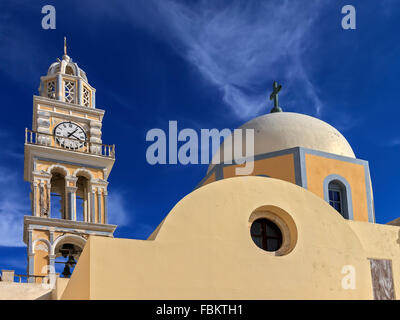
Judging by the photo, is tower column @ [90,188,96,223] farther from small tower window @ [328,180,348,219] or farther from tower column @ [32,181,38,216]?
small tower window @ [328,180,348,219]

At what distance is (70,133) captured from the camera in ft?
89.8

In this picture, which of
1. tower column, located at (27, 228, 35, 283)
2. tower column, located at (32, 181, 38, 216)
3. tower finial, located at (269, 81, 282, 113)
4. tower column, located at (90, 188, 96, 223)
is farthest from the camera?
tower column, located at (90, 188, 96, 223)

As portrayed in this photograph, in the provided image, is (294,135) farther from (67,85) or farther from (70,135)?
(67,85)

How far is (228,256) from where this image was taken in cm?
1037

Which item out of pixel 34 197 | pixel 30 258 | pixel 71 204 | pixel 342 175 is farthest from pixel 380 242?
pixel 34 197

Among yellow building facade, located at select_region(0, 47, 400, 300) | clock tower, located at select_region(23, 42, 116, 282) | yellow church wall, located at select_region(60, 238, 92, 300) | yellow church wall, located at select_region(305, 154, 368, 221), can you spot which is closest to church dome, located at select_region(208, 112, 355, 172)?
yellow building facade, located at select_region(0, 47, 400, 300)

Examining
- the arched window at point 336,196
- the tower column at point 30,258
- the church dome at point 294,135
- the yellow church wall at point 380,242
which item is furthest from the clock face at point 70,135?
the yellow church wall at point 380,242

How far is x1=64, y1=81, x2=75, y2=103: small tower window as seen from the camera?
2879cm

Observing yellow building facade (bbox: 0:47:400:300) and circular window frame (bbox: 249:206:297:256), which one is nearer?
yellow building facade (bbox: 0:47:400:300)

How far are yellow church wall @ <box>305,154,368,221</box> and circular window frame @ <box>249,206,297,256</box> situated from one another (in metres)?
2.74

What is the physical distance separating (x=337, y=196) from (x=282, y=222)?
3.49m

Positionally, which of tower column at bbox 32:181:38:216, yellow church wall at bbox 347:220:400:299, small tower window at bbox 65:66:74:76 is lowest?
yellow church wall at bbox 347:220:400:299

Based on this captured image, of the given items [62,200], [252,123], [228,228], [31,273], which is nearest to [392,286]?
[228,228]
